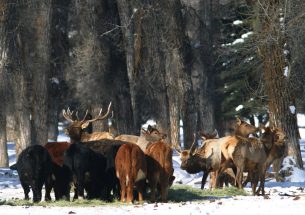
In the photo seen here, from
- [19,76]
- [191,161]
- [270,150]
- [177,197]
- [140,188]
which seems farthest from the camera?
[19,76]

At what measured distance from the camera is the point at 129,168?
1717 cm

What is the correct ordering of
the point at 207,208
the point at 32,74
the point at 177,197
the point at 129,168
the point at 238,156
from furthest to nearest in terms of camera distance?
the point at 32,74, the point at 238,156, the point at 177,197, the point at 129,168, the point at 207,208

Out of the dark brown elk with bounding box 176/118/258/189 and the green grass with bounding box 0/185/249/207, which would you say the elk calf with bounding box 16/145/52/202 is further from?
the dark brown elk with bounding box 176/118/258/189

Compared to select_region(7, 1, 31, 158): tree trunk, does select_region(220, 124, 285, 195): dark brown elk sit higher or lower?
lower

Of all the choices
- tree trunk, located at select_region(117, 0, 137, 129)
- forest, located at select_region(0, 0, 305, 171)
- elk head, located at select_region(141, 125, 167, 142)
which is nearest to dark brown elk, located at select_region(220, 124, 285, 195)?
elk head, located at select_region(141, 125, 167, 142)

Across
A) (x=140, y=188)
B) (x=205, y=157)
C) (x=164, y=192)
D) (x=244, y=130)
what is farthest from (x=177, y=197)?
(x=244, y=130)

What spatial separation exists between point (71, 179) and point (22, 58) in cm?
1335

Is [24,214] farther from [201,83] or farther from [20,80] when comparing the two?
[201,83]

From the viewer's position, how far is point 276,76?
26.7m

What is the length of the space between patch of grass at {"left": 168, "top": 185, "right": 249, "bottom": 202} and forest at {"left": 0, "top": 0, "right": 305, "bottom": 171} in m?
6.96

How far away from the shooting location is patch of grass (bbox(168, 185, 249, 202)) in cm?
1878

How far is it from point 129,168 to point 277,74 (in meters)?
10.5

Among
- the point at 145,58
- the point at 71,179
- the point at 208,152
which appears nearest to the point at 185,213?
the point at 71,179

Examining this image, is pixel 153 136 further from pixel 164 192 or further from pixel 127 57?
pixel 127 57
